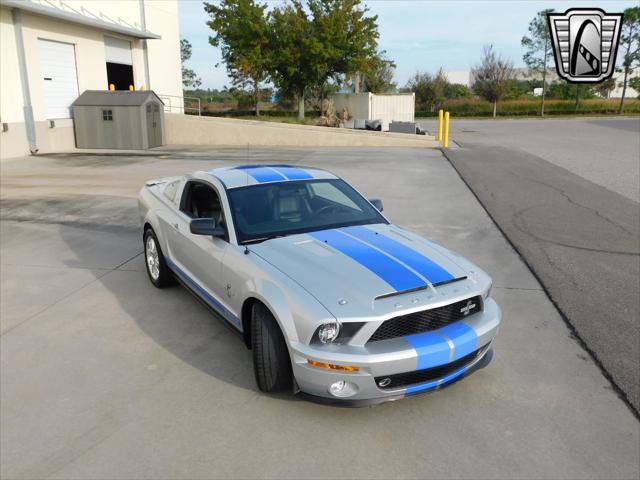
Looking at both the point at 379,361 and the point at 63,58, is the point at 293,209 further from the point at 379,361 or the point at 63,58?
the point at 63,58

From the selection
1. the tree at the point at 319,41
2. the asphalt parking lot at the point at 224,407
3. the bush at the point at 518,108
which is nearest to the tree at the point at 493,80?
the bush at the point at 518,108

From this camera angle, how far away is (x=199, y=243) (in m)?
4.99

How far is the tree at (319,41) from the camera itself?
3309 centimetres

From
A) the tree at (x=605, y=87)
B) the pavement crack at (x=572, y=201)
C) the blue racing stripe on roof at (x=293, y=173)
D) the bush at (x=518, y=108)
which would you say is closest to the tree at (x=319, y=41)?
the pavement crack at (x=572, y=201)

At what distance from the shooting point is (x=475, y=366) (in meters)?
3.89

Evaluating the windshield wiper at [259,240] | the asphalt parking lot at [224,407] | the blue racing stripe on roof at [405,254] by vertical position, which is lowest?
the asphalt parking lot at [224,407]

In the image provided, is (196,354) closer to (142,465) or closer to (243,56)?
(142,465)

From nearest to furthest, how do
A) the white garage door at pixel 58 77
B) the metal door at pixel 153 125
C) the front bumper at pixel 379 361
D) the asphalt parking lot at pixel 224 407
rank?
the asphalt parking lot at pixel 224 407 < the front bumper at pixel 379 361 < the white garage door at pixel 58 77 < the metal door at pixel 153 125

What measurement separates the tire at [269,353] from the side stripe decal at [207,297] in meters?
0.39

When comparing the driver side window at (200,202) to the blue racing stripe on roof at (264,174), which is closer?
the blue racing stripe on roof at (264,174)

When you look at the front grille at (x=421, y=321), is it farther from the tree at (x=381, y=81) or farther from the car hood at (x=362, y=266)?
the tree at (x=381, y=81)

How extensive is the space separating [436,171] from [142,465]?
13.8 metres

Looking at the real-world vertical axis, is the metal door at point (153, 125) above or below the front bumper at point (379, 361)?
above

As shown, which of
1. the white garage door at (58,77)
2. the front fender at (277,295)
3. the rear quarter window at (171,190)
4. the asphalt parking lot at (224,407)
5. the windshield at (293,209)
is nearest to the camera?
the asphalt parking lot at (224,407)
